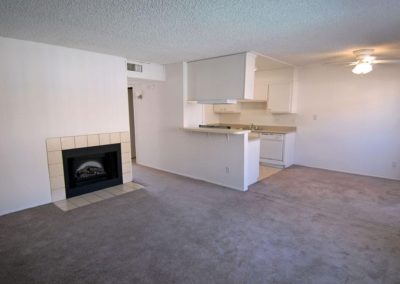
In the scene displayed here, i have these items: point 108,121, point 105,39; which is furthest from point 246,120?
point 105,39

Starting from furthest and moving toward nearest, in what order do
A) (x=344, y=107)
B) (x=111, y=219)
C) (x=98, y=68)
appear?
(x=344, y=107) → (x=98, y=68) → (x=111, y=219)

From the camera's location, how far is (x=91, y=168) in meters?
4.38

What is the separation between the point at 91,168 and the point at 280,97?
4.43 meters

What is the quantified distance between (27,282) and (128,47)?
10.2 feet

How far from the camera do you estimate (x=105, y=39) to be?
3246mm

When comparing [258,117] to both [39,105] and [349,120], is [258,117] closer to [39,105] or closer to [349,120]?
[349,120]

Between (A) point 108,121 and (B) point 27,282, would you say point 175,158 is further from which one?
(B) point 27,282

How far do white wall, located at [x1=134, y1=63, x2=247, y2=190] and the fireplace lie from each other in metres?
1.25

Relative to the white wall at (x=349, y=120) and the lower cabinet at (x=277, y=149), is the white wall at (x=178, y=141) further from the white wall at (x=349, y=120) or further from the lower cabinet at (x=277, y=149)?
the white wall at (x=349, y=120)

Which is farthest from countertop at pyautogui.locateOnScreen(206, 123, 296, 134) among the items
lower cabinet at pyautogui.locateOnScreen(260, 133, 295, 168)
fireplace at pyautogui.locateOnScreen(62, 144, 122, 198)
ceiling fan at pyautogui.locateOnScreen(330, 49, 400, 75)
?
fireplace at pyautogui.locateOnScreen(62, 144, 122, 198)

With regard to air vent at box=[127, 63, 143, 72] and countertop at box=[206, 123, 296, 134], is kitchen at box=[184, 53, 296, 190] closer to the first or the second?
countertop at box=[206, 123, 296, 134]

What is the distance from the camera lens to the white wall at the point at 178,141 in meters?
4.41

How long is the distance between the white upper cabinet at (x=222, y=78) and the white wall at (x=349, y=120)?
7.19 ft

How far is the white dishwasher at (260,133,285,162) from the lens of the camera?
5684mm
